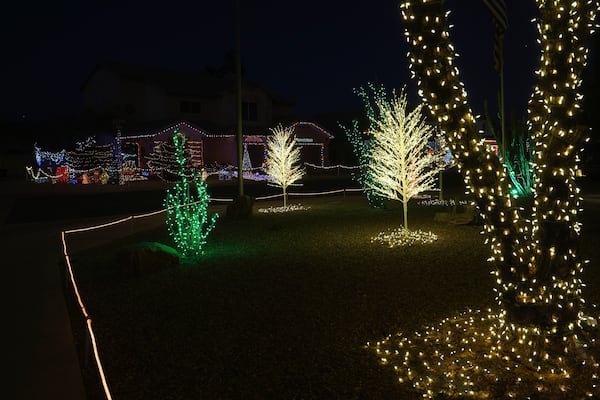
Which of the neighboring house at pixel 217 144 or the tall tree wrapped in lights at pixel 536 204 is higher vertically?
the neighboring house at pixel 217 144

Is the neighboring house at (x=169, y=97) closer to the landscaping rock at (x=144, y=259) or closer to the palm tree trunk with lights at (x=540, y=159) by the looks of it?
the landscaping rock at (x=144, y=259)

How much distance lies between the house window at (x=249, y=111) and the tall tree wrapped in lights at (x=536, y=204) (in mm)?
36832

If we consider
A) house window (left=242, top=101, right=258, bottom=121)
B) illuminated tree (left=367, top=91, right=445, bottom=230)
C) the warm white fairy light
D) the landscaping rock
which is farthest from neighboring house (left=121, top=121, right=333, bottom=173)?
the landscaping rock

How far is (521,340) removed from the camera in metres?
4.65

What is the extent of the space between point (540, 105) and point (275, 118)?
137 ft

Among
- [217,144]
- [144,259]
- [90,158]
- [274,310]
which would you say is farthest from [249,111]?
[274,310]

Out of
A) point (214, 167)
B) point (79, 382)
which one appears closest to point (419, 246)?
point (79, 382)

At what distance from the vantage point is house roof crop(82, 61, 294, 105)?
125 ft

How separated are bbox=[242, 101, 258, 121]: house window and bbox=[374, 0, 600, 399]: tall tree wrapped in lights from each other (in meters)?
36.8

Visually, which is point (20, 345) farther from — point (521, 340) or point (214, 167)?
point (214, 167)

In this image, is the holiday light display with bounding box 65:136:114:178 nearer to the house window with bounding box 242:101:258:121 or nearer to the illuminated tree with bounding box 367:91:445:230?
the house window with bounding box 242:101:258:121

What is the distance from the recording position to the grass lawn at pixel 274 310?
448 centimetres

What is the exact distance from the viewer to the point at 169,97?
38.2 metres

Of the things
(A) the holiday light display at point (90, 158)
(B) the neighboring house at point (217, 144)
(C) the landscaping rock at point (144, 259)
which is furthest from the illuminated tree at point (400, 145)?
(A) the holiday light display at point (90, 158)
